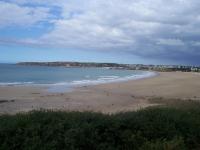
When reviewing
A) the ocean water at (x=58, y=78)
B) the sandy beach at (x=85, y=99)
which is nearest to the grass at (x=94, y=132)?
the sandy beach at (x=85, y=99)

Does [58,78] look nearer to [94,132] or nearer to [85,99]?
[85,99]

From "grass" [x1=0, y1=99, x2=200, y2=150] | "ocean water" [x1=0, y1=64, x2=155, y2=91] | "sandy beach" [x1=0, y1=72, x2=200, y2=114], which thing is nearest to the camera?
"grass" [x1=0, y1=99, x2=200, y2=150]

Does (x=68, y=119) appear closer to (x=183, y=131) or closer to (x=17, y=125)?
(x=17, y=125)

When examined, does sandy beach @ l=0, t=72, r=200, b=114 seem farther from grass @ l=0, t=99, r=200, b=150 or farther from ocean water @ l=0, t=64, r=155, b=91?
grass @ l=0, t=99, r=200, b=150

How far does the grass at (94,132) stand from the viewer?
622cm

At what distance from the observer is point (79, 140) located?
20.8 feet

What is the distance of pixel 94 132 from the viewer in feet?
21.5

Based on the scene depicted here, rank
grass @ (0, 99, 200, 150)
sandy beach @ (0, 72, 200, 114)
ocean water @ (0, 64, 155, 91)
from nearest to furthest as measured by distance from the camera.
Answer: grass @ (0, 99, 200, 150) → sandy beach @ (0, 72, 200, 114) → ocean water @ (0, 64, 155, 91)

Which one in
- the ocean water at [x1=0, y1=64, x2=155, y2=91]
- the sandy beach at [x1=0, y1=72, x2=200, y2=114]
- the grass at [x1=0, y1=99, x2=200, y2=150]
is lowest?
the ocean water at [x1=0, y1=64, x2=155, y2=91]

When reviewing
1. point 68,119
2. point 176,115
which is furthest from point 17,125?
point 176,115

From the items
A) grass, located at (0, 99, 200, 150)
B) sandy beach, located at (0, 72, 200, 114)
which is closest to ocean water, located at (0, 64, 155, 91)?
sandy beach, located at (0, 72, 200, 114)

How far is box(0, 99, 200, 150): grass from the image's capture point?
6.22 meters

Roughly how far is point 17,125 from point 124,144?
2025 mm

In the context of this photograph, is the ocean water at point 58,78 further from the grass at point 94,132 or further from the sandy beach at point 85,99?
the grass at point 94,132
